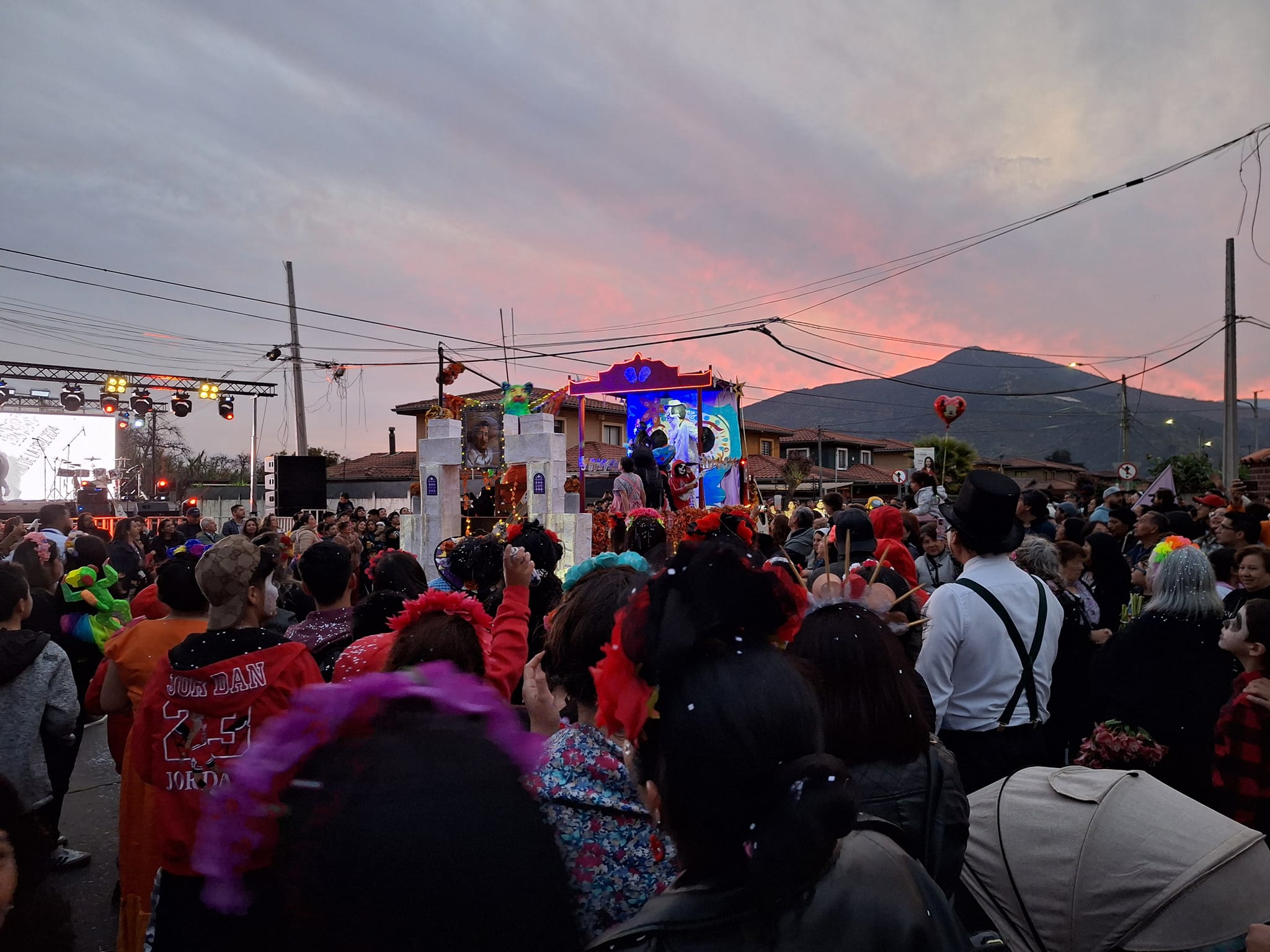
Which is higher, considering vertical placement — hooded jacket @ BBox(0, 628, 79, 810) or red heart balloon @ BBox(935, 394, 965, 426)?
red heart balloon @ BBox(935, 394, 965, 426)

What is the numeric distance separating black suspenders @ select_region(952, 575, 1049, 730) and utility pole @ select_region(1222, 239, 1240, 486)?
54.4ft

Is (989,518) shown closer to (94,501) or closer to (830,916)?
(830,916)

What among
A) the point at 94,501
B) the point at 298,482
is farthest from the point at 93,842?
the point at 94,501

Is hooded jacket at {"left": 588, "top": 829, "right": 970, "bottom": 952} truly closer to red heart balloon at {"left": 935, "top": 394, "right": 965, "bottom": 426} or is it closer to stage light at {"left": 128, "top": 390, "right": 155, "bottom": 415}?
red heart balloon at {"left": 935, "top": 394, "right": 965, "bottom": 426}

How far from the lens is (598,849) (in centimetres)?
169

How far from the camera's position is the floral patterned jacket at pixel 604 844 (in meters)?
1.68

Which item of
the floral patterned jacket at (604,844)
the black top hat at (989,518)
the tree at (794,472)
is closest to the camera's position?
the floral patterned jacket at (604,844)

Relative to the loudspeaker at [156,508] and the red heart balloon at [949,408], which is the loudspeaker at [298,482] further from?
the red heart balloon at [949,408]

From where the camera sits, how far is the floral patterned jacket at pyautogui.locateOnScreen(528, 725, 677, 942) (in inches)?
66.2

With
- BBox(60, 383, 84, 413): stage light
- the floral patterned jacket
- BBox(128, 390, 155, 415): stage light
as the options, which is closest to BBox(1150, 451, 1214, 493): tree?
the floral patterned jacket

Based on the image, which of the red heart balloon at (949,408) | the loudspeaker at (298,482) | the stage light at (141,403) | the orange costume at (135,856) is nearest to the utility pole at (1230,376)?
the red heart balloon at (949,408)

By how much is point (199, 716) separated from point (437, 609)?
77 centimetres

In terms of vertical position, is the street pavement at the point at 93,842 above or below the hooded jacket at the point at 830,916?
below

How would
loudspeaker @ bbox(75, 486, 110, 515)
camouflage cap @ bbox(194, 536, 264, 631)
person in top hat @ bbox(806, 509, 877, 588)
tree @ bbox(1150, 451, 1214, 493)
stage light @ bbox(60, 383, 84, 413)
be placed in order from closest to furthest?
camouflage cap @ bbox(194, 536, 264, 631) → person in top hat @ bbox(806, 509, 877, 588) → loudspeaker @ bbox(75, 486, 110, 515) → stage light @ bbox(60, 383, 84, 413) → tree @ bbox(1150, 451, 1214, 493)
